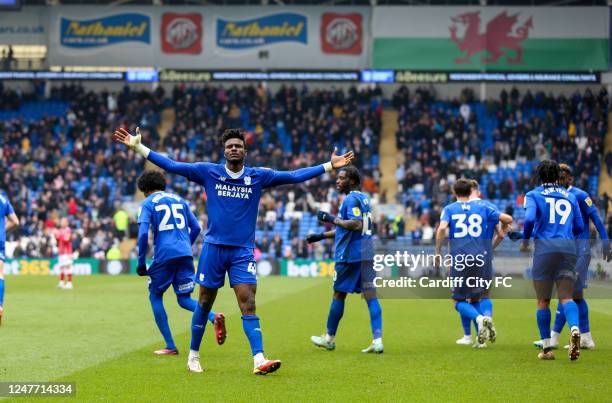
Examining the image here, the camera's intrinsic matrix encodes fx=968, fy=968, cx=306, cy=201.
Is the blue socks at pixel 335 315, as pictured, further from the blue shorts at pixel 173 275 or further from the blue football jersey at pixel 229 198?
the blue football jersey at pixel 229 198

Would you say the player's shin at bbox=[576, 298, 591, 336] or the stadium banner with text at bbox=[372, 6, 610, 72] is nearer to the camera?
the player's shin at bbox=[576, 298, 591, 336]

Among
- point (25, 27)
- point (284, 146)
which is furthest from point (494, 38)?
point (25, 27)

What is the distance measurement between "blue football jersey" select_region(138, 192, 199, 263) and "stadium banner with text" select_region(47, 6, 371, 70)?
39205 millimetres

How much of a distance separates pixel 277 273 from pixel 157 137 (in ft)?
41.9

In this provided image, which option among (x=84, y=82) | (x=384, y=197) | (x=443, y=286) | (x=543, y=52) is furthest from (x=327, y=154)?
(x=443, y=286)

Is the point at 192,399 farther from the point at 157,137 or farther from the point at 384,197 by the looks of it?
the point at 157,137

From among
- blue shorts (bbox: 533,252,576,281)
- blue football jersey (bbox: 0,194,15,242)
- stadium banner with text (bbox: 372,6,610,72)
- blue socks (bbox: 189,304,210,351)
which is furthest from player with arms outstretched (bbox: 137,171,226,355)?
stadium banner with text (bbox: 372,6,610,72)

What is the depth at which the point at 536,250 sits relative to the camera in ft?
39.3

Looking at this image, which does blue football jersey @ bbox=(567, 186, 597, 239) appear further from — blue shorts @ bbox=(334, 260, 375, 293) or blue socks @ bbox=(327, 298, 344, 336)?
blue socks @ bbox=(327, 298, 344, 336)

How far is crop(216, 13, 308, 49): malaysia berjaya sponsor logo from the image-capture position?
2028 inches

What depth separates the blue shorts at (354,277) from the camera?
12.9 metres

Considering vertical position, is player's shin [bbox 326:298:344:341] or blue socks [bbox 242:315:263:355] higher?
blue socks [bbox 242:315:263:355]

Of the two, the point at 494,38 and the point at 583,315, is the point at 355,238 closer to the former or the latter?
the point at 583,315

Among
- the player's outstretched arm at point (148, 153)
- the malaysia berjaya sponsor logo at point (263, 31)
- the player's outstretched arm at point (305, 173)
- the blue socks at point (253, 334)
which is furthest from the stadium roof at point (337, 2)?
the blue socks at point (253, 334)
